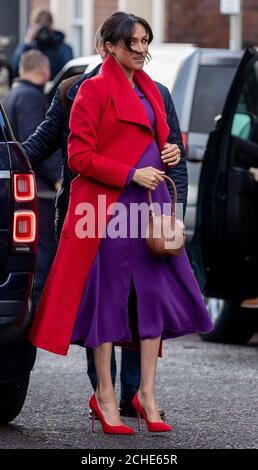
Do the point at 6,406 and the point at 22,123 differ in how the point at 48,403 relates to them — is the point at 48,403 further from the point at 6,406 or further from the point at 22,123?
the point at 22,123

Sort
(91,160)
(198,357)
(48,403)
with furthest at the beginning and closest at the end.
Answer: (198,357), (48,403), (91,160)

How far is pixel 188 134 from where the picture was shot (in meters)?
11.9

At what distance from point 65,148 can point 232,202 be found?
8.68ft

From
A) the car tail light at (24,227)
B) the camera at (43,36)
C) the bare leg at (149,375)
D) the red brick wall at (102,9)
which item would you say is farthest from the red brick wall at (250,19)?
the car tail light at (24,227)

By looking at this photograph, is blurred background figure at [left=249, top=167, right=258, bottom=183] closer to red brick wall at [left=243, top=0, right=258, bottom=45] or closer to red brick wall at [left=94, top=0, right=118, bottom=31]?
red brick wall at [left=243, top=0, right=258, bottom=45]

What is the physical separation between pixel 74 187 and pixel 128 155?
0.26 m

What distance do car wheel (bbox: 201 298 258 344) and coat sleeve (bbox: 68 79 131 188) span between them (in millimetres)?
4042

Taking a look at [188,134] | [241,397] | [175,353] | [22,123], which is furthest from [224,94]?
[241,397]

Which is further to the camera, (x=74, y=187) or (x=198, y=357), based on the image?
(x=198, y=357)

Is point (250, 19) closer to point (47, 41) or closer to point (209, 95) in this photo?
point (47, 41)

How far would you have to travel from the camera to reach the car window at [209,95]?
12.0 m

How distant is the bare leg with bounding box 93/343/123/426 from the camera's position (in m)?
7.29

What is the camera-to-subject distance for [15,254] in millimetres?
7078

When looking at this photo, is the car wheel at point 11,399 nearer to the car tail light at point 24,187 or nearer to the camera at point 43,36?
the car tail light at point 24,187
